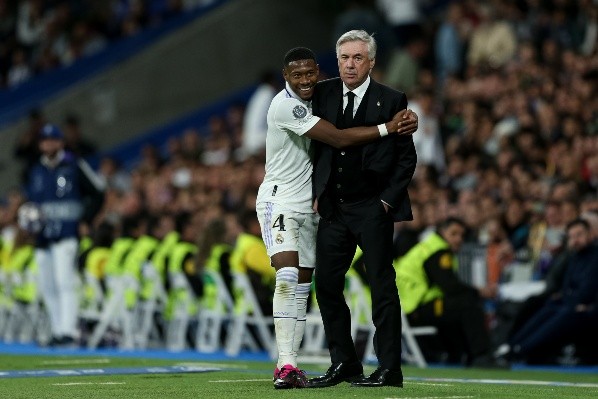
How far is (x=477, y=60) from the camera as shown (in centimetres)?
2231

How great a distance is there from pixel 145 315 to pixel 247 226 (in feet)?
7.24

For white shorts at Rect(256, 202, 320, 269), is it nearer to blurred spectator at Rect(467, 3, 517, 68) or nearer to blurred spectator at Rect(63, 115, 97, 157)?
blurred spectator at Rect(467, 3, 517, 68)

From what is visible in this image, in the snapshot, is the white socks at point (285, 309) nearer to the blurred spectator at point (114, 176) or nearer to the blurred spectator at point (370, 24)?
the blurred spectator at point (370, 24)

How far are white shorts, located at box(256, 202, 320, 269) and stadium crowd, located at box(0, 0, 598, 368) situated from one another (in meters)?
5.03

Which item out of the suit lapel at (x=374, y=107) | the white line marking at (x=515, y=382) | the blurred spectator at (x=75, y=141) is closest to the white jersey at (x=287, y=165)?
the suit lapel at (x=374, y=107)

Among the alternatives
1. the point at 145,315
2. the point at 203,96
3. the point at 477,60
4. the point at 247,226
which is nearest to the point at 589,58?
the point at 477,60

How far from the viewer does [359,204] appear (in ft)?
34.6

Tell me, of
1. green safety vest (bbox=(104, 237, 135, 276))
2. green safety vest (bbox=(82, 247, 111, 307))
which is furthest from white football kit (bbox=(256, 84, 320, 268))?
green safety vest (bbox=(82, 247, 111, 307))

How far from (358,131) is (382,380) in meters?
1.69

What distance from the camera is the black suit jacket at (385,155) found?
34.2 ft

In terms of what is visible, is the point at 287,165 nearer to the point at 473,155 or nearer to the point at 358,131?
the point at 358,131

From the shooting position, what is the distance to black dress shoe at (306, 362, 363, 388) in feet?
34.4

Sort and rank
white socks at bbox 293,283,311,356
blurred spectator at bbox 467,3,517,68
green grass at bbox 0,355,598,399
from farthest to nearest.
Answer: blurred spectator at bbox 467,3,517,68
white socks at bbox 293,283,311,356
green grass at bbox 0,355,598,399

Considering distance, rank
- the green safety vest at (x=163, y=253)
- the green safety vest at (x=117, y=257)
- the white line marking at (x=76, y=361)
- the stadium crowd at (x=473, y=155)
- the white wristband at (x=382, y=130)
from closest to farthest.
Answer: the white wristband at (x=382, y=130), the white line marking at (x=76, y=361), the stadium crowd at (x=473, y=155), the green safety vest at (x=163, y=253), the green safety vest at (x=117, y=257)
